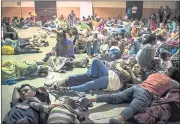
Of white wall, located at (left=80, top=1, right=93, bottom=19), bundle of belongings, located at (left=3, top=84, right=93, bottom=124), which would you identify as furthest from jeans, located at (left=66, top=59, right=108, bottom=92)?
white wall, located at (left=80, top=1, right=93, bottom=19)

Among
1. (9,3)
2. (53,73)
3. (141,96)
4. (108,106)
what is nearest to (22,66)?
(53,73)

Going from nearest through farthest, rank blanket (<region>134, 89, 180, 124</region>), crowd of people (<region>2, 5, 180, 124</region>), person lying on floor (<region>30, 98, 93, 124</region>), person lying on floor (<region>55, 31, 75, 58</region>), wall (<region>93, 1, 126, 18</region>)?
1. person lying on floor (<region>30, 98, 93, 124</region>)
2. blanket (<region>134, 89, 180, 124</region>)
3. crowd of people (<region>2, 5, 180, 124</region>)
4. wall (<region>93, 1, 126, 18</region>)
5. person lying on floor (<region>55, 31, 75, 58</region>)

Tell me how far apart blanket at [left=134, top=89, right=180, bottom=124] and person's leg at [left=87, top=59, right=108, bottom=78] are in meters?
0.59

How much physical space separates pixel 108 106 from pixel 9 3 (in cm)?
141

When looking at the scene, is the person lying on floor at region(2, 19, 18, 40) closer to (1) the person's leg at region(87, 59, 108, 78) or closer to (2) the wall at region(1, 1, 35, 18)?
(2) the wall at region(1, 1, 35, 18)

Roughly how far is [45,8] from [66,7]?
21cm

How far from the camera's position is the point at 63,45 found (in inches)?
117

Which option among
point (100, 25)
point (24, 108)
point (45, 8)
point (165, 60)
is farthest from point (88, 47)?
point (24, 108)

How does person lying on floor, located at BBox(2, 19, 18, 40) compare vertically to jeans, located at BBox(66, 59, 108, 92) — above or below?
above

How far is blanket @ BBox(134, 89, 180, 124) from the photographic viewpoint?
262cm

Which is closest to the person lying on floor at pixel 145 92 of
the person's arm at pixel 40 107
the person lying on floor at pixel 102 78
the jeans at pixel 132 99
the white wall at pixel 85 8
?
→ the jeans at pixel 132 99

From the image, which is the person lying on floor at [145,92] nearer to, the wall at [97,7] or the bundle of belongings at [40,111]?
the bundle of belongings at [40,111]

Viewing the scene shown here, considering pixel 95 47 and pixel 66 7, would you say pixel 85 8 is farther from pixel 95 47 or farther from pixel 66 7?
pixel 95 47

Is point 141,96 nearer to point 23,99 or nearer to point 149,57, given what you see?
point 149,57
